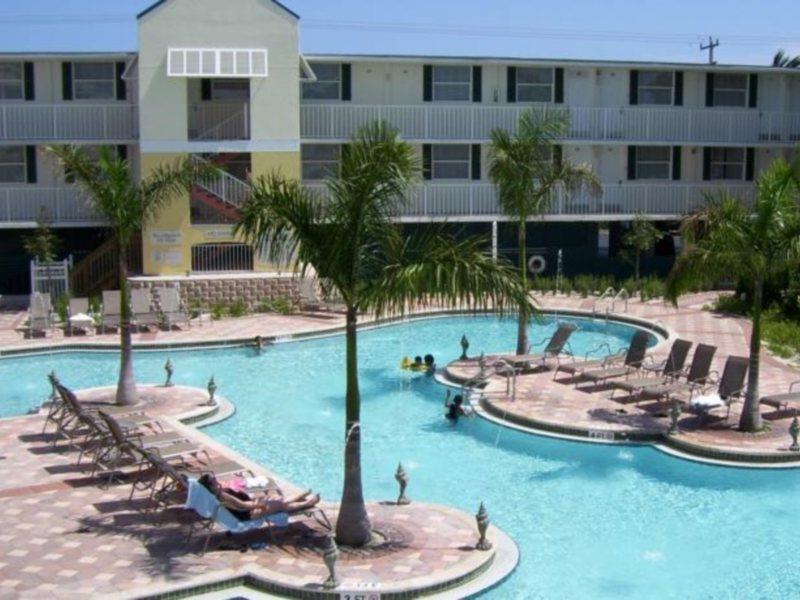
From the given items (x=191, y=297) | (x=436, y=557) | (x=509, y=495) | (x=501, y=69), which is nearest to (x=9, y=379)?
(x=191, y=297)

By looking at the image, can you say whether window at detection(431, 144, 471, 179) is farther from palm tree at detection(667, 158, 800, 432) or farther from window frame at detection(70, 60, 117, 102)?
palm tree at detection(667, 158, 800, 432)

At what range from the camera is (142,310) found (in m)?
27.4

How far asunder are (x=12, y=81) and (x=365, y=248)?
83.0ft

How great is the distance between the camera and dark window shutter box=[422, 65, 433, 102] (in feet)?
114

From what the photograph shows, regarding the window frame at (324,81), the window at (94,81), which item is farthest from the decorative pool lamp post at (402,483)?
the window at (94,81)

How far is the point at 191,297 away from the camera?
2983cm

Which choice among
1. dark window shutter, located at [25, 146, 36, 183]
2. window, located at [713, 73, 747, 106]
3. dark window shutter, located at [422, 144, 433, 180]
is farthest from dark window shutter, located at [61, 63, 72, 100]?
window, located at [713, 73, 747, 106]

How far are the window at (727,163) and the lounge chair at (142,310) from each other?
816 inches

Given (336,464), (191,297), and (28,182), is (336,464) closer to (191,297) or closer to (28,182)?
(191,297)

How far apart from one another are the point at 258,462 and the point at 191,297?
14355 mm

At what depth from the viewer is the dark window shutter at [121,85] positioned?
109 feet

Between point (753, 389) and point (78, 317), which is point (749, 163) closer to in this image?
point (753, 389)

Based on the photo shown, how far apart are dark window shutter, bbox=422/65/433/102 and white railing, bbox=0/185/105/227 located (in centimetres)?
1123

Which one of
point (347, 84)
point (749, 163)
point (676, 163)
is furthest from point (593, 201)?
point (347, 84)
